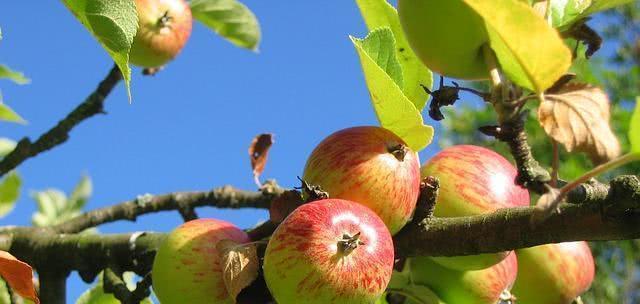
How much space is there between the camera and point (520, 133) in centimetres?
93

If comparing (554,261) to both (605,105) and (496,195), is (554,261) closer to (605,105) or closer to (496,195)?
(496,195)

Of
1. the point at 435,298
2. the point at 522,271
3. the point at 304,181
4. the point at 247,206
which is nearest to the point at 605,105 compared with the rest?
the point at 304,181

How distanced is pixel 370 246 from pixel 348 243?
1.4 inches

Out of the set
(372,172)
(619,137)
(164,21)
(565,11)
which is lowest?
(619,137)

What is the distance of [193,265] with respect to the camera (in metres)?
1.30

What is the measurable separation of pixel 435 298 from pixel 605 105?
0.64m

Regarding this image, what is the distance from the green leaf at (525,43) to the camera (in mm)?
824

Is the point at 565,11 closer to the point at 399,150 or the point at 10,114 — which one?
the point at 399,150

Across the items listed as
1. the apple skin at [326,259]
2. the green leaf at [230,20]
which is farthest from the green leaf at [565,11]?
the green leaf at [230,20]

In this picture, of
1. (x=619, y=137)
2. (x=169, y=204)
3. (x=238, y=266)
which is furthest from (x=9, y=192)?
(x=619, y=137)

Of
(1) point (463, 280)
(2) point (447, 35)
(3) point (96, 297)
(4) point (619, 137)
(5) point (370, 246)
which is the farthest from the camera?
(4) point (619, 137)

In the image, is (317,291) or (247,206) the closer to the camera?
(317,291)

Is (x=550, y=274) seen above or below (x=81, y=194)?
above

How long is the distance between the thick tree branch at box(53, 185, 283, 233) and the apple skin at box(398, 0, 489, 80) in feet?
3.59
